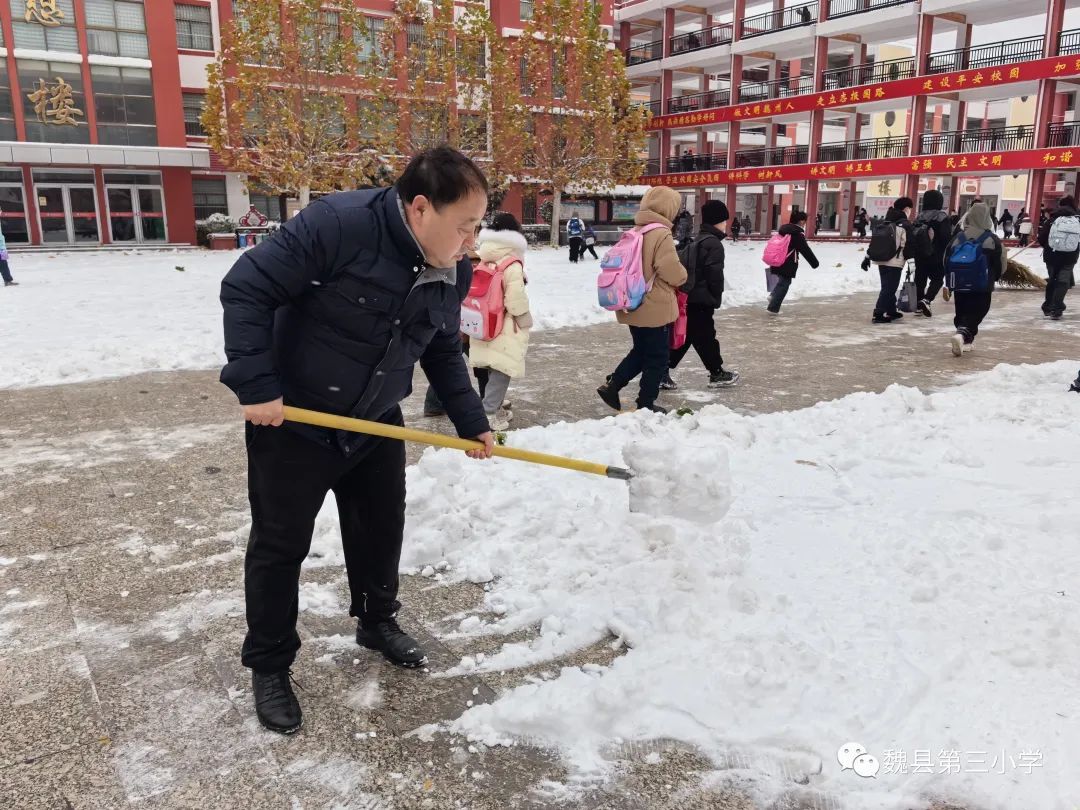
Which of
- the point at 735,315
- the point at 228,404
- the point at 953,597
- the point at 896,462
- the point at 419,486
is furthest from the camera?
the point at 735,315

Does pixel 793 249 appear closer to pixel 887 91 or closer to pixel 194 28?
pixel 887 91

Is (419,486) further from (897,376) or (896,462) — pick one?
(897,376)

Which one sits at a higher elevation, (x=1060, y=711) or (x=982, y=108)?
(x=982, y=108)

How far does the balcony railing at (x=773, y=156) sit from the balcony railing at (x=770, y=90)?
254 cm

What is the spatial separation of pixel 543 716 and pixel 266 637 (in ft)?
3.01

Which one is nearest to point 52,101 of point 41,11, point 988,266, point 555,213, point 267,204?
point 41,11

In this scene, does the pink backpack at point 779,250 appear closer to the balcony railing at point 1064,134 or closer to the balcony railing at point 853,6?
the balcony railing at point 1064,134

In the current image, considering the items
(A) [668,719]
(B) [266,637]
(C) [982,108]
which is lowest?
(A) [668,719]

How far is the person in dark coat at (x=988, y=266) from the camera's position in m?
8.58

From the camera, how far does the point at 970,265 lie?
8.63 m

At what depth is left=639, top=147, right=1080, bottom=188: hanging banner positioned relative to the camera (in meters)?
29.8

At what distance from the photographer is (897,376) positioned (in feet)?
26.2

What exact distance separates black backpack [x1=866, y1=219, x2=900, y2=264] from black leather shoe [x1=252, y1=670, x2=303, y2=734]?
1054cm

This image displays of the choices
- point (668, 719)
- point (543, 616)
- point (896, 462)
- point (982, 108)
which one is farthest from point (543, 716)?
point (982, 108)
